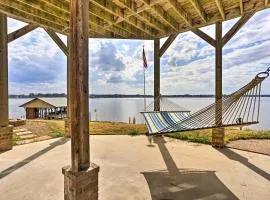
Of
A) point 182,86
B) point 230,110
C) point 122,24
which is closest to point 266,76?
point 230,110

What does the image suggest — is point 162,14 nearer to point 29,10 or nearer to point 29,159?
point 29,10

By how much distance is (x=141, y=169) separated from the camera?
4.10 m

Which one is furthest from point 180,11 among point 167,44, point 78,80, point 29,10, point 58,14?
point 78,80

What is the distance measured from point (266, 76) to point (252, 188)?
2.04 m

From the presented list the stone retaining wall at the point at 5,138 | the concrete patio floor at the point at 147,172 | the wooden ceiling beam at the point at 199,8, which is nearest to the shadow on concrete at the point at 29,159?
the concrete patio floor at the point at 147,172

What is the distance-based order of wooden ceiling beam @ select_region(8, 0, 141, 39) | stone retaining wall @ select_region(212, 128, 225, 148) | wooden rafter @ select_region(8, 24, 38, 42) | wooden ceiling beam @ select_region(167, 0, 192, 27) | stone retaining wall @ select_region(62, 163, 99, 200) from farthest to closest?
1. wooden rafter @ select_region(8, 24, 38, 42)
2. stone retaining wall @ select_region(212, 128, 225, 148)
3. wooden ceiling beam @ select_region(8, 0, 141, 39)
4. wooden ceiling beam @ select_region(167, 0, 192, 27)
5. stone retaining wall @ select_region(62, 163, 99, 200)

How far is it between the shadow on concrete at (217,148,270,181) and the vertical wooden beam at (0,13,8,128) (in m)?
5.62

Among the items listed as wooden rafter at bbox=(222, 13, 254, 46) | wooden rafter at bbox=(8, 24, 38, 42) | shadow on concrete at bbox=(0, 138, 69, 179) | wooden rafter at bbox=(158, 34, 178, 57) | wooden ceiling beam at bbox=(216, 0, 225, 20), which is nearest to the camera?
shadow on concrete at bbox=(0, 138, 69, 179)

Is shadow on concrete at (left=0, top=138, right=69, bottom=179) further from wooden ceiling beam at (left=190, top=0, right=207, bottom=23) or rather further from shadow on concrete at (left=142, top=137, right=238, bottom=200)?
wooden ceiling beam at (left=190, top=0, right=207, bottom=23)

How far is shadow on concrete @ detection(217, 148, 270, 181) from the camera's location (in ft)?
12.8

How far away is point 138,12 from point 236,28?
2578mm

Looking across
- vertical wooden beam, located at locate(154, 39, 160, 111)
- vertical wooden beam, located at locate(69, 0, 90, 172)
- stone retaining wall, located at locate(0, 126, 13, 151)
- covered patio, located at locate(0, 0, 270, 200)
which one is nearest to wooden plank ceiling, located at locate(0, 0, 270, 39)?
covered patio, located at locate(0, 0, 270, 200)

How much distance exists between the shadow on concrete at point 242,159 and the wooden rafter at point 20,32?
6.14 meters

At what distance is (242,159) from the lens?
4.69 metres
